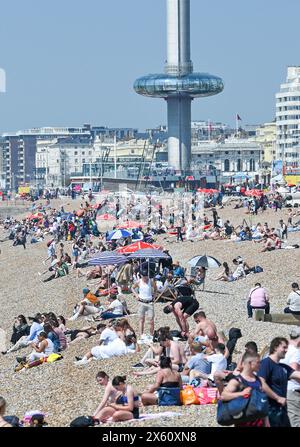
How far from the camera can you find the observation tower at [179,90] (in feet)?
349

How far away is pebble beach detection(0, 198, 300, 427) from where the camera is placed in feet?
41.2

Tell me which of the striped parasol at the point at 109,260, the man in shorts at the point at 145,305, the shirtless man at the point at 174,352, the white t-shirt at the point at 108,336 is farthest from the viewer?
the striped parasol at the point at 109,260

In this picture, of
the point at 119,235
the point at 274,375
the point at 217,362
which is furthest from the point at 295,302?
the point at 119,235

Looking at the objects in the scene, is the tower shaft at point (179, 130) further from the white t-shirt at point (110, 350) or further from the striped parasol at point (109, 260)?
the white t-shirt at point (110, 350)

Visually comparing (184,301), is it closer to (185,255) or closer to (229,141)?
(185,255)

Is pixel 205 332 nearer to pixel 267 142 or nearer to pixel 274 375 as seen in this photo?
pixel 274 375

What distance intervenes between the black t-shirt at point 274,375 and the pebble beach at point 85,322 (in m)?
1.41

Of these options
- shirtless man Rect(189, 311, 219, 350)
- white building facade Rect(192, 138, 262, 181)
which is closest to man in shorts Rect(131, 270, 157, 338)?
shirtless man Rect(189, 311, 219, 350)

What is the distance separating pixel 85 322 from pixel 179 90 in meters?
89.0

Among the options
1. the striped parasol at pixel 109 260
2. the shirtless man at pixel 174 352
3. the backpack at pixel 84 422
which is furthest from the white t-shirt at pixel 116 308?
the backpack at pixel 84 422

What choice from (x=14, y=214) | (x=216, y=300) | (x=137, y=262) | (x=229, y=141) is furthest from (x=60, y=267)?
(x=229, y=141)

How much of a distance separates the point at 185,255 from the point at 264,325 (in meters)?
15.4

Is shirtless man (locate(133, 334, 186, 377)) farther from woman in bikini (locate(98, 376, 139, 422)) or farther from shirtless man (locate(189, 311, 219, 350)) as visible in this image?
woman in bikini (locate(98, 376, 139, 422))

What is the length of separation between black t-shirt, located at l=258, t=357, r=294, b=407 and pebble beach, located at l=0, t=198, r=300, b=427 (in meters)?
1.41
